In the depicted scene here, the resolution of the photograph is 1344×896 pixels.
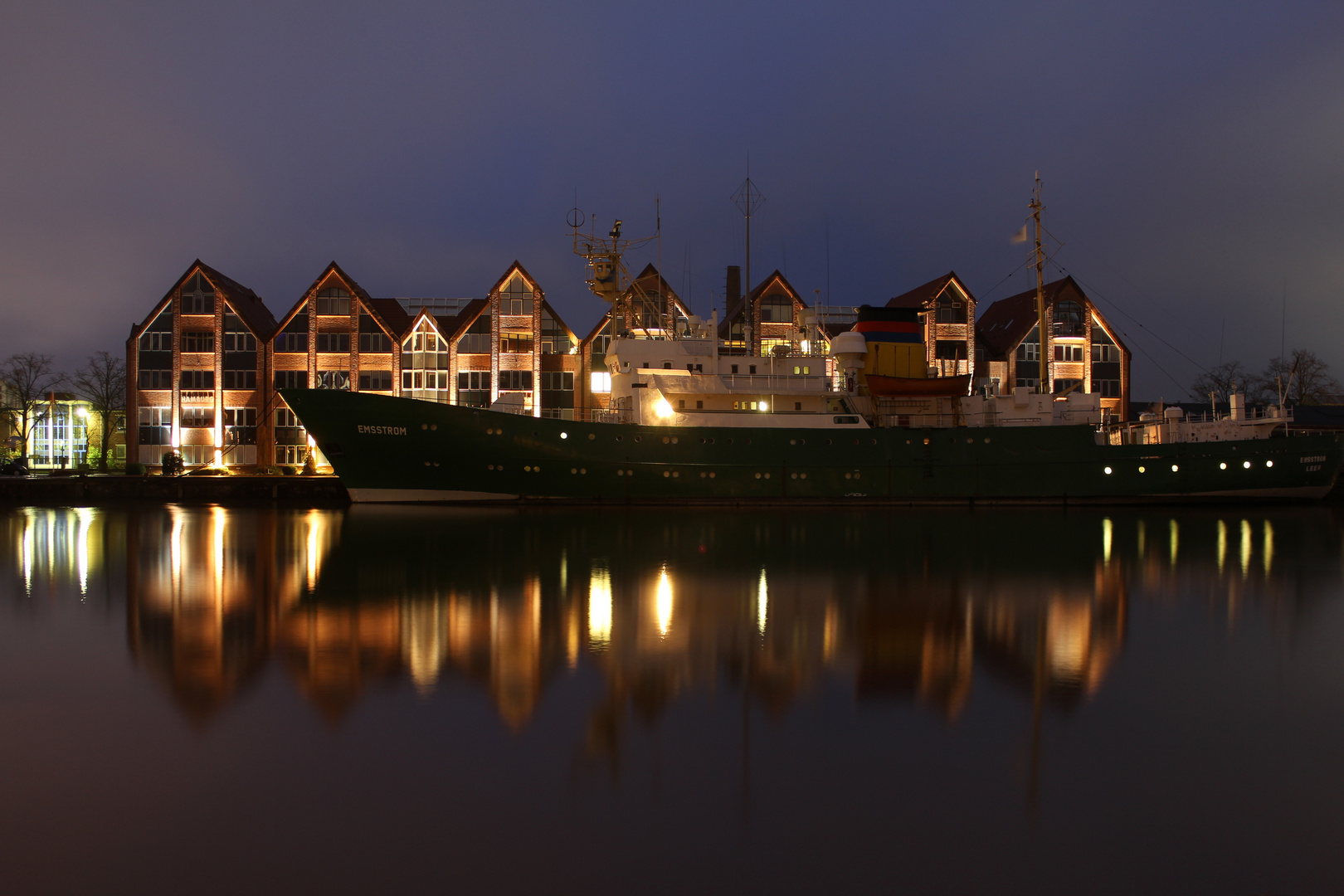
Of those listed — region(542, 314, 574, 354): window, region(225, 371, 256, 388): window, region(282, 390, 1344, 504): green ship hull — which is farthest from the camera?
region(542, 314, 574, 354): window

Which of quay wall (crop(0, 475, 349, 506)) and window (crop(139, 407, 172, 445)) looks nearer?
quay wall (crop(0, 475, 349, 506))

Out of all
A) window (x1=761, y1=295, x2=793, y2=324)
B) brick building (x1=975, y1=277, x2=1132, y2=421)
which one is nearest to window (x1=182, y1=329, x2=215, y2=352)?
window (x1=761, y1=295, x2=793, y2=324)

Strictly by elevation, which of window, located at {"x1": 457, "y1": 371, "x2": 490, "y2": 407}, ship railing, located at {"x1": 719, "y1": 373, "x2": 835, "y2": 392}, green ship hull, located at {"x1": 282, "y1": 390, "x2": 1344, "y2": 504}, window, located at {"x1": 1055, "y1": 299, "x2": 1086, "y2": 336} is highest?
window, located at {"x1": 1055, "y1": 299, "x2": 1086, "y2": 336}

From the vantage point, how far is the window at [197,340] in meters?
42.2

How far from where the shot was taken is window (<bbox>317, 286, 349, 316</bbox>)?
41938 mm

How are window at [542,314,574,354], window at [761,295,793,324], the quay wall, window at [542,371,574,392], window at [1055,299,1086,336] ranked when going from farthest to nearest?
window at [1055,299,1086,336], window at [761,295,793,324], window at [542,314,574,354], window at [542,371,574,392], the quay wall

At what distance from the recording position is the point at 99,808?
163 inches

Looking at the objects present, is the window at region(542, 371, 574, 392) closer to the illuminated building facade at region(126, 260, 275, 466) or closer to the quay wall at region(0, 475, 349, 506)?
the quay wall at region(0, 475, 349, 506)

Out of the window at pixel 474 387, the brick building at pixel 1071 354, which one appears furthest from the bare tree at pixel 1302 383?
the window at pixel 474 387

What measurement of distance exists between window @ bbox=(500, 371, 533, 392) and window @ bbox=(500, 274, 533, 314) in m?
3.27

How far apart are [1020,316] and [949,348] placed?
5.66 m

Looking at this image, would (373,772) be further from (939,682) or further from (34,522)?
(34,522)

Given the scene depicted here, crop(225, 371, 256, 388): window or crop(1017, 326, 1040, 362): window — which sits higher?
crop(1017, 326, 1040, 362): window

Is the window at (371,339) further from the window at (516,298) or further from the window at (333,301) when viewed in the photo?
the window at (516,298)
